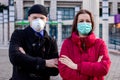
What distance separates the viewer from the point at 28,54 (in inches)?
130

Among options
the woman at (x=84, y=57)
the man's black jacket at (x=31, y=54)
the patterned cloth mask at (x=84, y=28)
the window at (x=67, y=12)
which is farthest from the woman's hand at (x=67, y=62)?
the window at (x=67, y=12)

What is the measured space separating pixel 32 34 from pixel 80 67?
0.51 meters

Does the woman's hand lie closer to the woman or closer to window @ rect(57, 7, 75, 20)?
the woman

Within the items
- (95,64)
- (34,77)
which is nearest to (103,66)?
(95,64)

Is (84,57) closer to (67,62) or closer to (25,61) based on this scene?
(67,62)

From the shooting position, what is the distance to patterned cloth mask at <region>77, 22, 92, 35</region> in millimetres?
3238

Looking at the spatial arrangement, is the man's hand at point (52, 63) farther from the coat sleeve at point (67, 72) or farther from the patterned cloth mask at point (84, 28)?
the patterned cloth mask at point (84, 28)

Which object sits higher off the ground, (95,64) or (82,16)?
(82,16)

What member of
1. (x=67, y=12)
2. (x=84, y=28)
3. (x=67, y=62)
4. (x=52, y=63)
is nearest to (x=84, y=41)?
(x=84, y=28)

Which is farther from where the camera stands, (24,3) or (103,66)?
(24,3)

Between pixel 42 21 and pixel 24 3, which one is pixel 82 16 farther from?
pixel 24 3

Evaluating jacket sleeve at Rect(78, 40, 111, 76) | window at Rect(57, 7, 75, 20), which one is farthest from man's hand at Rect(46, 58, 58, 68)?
window at Rect(57, 7, 75, 20)

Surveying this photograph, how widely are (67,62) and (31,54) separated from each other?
33cm

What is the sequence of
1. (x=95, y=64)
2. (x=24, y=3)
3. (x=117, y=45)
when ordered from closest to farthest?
(x=95, y=64), (x=117, y=45), (x=24, y=3)
